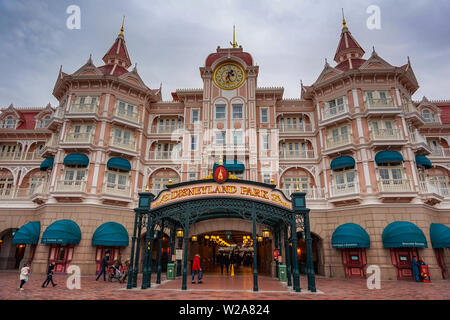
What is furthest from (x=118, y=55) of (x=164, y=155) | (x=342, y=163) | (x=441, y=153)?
(x=441, y=153)

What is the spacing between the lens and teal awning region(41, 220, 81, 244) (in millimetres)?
20203

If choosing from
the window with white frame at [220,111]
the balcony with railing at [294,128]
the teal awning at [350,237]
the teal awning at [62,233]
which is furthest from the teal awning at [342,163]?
the teal awning at [62,233]

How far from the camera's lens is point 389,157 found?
21656 millimetres

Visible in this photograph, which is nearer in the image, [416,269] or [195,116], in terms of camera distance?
[416,269]

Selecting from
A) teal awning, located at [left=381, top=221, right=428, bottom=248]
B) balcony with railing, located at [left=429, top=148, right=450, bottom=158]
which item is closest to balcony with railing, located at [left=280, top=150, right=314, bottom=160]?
teal awning, located at [left=381, top=221, right=428, bottom=248]

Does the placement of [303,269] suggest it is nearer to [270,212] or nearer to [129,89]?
[270,212]

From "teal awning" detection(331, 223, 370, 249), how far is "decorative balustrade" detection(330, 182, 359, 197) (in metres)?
2.65

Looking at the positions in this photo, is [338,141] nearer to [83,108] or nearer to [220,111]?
[220,111]

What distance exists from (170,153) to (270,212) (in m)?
16.3

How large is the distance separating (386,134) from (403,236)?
8.81 m

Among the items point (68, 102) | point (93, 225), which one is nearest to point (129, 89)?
point (68, 102)

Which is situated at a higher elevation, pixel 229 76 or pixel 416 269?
pixel 229 76

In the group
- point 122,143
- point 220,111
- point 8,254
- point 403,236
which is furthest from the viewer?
point 220,111

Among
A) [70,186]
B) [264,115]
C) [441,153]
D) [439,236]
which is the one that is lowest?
[439,236]
